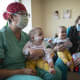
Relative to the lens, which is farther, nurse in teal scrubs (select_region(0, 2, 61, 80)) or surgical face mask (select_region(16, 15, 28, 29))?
surgical face mask (select_region(16, 15, 28, 29))

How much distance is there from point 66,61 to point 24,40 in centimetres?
62

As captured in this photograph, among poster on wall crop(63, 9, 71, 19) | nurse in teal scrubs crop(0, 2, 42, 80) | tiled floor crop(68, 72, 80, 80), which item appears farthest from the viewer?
poster on wall crop(63, 9, 71, 19)

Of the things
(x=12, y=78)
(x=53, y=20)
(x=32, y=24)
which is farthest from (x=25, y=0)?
(x=12, y=78)

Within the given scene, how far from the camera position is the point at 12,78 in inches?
44.8

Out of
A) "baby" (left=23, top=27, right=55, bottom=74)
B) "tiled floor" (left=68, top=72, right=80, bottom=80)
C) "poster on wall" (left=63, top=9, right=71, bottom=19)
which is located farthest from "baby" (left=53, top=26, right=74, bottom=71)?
"poster on wall" (left=63, top=9, right=71, bottom=19)

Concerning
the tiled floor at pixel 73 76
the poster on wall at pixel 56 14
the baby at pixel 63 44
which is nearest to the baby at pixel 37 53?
the baby at pixel 63 44

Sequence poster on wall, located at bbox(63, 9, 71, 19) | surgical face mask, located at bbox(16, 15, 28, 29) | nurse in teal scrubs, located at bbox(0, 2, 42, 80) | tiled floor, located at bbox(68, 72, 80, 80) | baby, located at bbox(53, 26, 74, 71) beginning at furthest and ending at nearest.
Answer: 1. poster on wall, located at bbox(63, 9, 71, 19)
2. tiled floor, located at bbox(68, 72, 80, 80)
3. baby, located at bbox(53, 26, 74, 71)
4. surgical face mask, located at bbox(16, 15, 28, 29)
5. nurse in teal scrubs, located at bbox(0, 2, 42, 80)

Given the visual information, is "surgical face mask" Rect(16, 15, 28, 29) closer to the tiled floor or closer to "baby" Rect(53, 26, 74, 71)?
"baby" Rect(53, 26, 74, 71)

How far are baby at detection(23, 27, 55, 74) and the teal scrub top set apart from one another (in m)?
0.06

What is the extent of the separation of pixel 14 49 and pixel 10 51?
0.14ft

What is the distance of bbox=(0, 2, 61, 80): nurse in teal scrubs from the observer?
A: 117cm

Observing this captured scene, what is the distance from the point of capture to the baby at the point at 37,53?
1316 mm

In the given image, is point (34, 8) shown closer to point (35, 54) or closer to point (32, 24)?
point (32, 24)

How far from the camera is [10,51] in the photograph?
1.22 m
